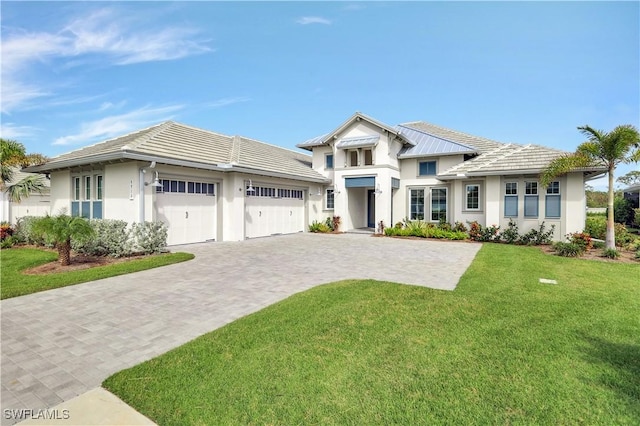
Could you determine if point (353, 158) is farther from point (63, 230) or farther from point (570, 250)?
point (63, 230)

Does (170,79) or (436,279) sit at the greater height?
(170,79)

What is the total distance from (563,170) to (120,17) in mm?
18248

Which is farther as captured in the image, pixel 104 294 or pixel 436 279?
pixel 436 279

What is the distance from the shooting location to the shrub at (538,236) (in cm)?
1598

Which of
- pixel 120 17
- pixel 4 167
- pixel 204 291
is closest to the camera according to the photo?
pixel 204 291

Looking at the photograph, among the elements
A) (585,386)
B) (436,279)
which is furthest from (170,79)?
(585,386)

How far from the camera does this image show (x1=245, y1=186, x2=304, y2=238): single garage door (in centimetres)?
1778

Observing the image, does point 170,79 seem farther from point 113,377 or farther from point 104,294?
point 113,377

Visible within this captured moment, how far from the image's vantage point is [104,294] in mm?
7270

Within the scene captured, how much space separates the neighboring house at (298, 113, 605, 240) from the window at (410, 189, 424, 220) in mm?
66

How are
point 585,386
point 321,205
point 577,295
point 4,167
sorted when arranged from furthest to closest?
point 321,205 < point 4,167 < point 577,295 < point 585,386

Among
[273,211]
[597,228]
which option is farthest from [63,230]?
[597,228]

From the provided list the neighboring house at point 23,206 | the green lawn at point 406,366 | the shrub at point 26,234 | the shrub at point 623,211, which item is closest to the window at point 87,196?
the shrub at point 26,234

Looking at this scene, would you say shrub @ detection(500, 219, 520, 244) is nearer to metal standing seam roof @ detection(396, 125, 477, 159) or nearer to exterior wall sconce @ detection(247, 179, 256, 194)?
metal standing seam roof @ detection(396, 125, 477, 159)
